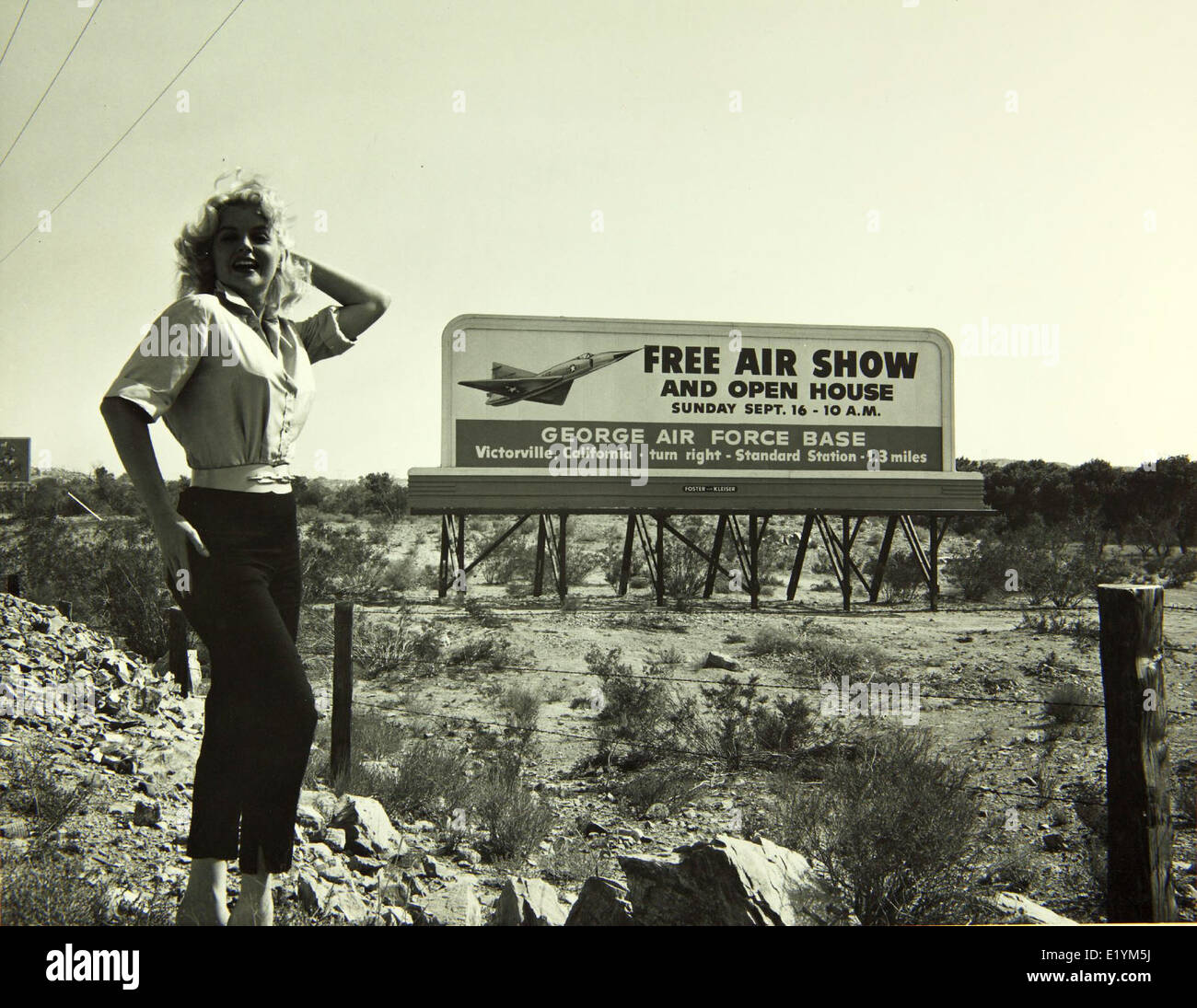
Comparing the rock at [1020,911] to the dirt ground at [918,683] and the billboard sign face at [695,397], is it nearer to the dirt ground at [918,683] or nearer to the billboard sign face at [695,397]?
the dirt ground at [918,683]

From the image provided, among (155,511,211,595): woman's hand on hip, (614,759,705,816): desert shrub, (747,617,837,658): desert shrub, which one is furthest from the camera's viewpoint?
(747,617,837,658): desert shrub

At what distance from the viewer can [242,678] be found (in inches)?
87.1

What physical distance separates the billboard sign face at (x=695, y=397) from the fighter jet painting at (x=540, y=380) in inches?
0.6

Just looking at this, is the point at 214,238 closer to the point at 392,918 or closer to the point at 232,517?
the point at 232,517

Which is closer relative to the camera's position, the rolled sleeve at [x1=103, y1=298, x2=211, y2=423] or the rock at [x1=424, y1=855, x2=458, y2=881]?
the rolled sleeve at [x1=103, y1=298, x2=211, y2=423]

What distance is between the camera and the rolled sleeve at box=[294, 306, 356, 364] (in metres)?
2.65

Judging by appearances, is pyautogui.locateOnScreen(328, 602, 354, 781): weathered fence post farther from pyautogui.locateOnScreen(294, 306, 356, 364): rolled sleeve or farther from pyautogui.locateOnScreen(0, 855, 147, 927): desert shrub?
pyautogui.locateOnScreen(294, 306, 356, 364): rolled sleeve

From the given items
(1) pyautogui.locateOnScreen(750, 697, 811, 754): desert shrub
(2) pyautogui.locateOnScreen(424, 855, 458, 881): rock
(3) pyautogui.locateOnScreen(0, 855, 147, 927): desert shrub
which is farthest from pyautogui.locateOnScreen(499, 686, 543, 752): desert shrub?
(3) pyautogui.locateOnScreen(0, 855, 147, 927): desert shrub

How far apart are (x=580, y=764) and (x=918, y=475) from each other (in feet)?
29.1

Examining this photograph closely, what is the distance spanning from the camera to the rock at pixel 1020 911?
143 inches

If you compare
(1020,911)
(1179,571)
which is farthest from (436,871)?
(1179,571)

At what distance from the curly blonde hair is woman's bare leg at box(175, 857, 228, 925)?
150 centimetres
